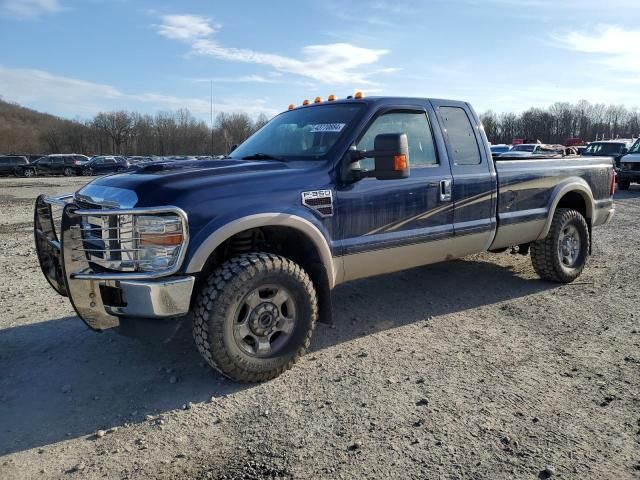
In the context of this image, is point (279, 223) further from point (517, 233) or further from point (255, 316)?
point (517, 233)

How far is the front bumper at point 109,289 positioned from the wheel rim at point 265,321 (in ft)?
1.37

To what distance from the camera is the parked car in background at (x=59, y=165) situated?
3816cm

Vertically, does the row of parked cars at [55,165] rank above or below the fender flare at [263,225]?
above

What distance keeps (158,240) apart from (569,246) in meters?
4.86

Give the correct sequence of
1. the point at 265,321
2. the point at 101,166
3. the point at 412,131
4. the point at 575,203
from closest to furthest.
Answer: the point at 265,321 → the point at 412,131 → the point at 575,203 → the point at 101,166

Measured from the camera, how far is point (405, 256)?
4.24 metres

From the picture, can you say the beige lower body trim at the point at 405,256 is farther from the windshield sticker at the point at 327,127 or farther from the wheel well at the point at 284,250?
the windshield sticker at the point at 327,127

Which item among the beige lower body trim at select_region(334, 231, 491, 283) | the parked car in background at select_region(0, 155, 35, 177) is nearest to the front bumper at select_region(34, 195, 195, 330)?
the beige lower body trim at select_region(334, 231, 491, 283)

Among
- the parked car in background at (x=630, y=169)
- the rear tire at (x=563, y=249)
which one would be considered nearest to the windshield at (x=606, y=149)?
the parked car in background at (x=630, y=169)

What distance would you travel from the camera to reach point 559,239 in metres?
5.66

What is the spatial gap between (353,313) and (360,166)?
1.64 meters

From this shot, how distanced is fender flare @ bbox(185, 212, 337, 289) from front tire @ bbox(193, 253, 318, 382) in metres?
0.20


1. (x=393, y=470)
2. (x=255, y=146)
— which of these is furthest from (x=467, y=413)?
(x=255, y=146)

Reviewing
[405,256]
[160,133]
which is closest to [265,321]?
[405,256]
